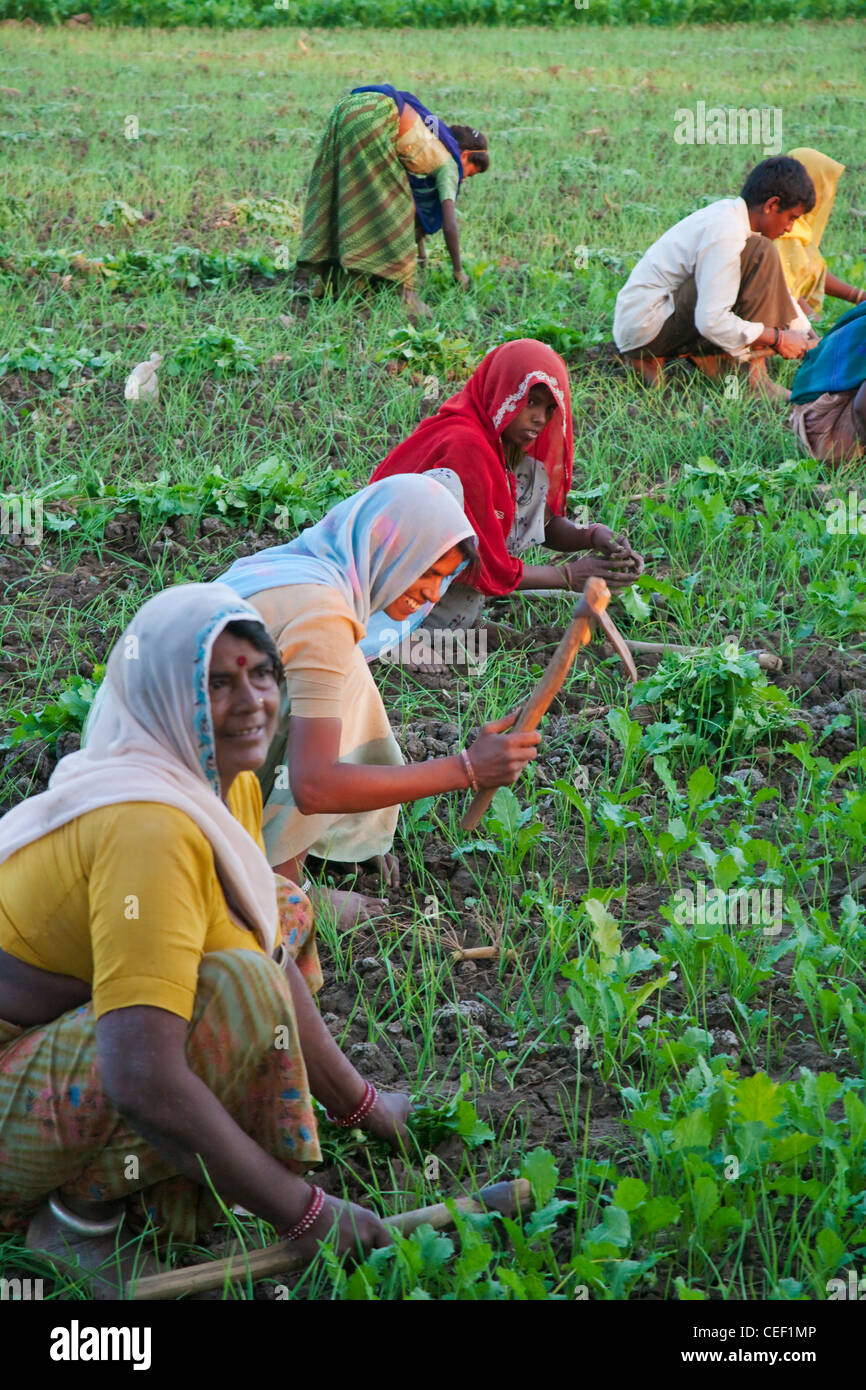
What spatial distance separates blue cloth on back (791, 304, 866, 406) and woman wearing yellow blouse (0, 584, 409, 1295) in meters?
3.46

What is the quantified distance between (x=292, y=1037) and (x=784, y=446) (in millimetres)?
3633

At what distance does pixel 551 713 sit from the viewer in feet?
11.5

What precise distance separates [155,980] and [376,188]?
17.0 feet

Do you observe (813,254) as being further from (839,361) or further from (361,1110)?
(361,1110)

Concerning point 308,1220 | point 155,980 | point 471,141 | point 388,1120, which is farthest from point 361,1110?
point 471,141

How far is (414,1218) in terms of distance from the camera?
1906mm

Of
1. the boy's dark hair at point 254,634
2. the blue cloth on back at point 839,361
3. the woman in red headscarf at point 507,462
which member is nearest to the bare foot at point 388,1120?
the boy's dark hair at point 254,634

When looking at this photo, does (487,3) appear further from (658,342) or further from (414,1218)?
(414,1218)

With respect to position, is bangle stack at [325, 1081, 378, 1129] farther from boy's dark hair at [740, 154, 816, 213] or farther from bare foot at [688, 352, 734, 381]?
boy's dark hair at [740, 154, 816, 213]

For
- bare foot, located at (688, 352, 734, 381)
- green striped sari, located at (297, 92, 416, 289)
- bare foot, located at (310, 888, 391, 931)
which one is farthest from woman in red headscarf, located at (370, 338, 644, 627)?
green striped sari, located at (297, 92, 416, 289)

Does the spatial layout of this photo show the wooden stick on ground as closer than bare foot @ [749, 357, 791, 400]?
Yes

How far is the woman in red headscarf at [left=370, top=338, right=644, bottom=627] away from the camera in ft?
11.5

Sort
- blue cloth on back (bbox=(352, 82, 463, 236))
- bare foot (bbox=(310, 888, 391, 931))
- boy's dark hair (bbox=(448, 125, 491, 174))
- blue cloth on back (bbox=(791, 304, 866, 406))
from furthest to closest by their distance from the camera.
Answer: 1. boy's dark hair (bbox=(448, 125, 491, 174))
2. blue cloth on back (bbox=(352, 82, 463, 236))
3. blue cloth on back (bbox=(791, 304, 866, 406))
4. bare foot (bbox=(310, 888, 391, 931))
